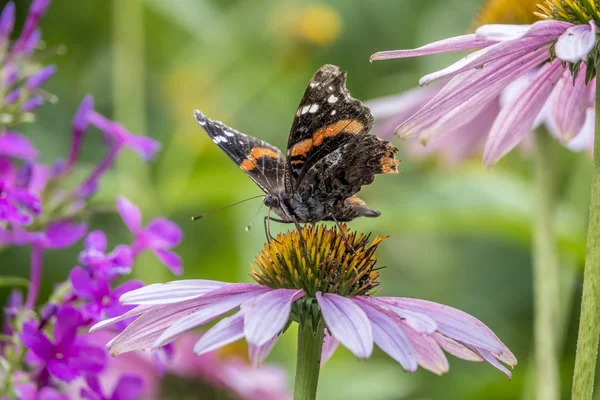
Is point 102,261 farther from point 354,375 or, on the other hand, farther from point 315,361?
point 354,375

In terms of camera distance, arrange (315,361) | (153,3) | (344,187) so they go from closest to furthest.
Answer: (315,361) → (344,187) → (153,3)

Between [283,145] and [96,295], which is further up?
[283,145]

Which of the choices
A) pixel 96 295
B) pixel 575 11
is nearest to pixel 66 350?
pixel 96 295

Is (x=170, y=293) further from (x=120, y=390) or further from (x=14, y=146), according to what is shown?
(x=14, y=146)

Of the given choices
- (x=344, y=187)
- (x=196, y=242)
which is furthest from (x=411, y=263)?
(x=344, y=187)

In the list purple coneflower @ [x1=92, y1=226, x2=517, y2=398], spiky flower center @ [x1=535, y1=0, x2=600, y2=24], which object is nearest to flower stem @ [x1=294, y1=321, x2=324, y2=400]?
purple coneflower @ [x1=92, y1=226, x2=517, y2=398]

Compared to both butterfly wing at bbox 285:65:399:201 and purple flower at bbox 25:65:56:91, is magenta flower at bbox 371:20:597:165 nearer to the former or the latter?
butterfly wing at bbox 285:65:399:201

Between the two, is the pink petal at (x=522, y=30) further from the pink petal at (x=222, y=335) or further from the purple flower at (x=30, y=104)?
the purple flower at (x=30, y=104)
